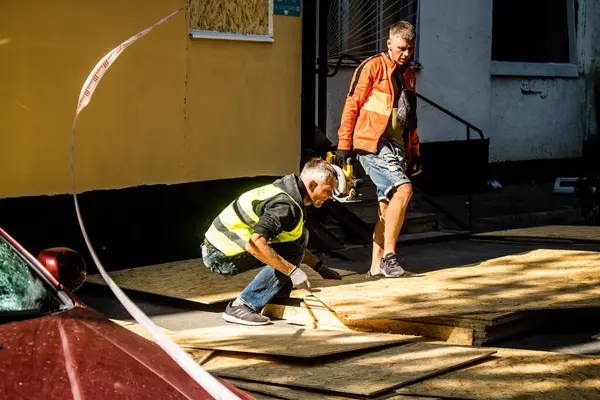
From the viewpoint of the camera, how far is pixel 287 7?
1049 centimetres

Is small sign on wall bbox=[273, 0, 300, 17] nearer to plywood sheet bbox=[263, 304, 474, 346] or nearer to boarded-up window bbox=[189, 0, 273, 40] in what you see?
boarded-up window bbox=[189, 0, 273, 40]

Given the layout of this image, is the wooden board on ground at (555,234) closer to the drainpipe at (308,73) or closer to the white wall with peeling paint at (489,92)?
the drainpipe at (308,73)

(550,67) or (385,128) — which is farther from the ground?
(550,67)


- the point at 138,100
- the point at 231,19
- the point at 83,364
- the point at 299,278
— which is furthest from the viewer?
the point at 231,19

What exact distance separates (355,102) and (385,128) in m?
0.32

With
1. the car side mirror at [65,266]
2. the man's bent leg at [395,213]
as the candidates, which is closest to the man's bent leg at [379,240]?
the man's bent leg at [395,213]

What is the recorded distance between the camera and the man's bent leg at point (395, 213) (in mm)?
8383

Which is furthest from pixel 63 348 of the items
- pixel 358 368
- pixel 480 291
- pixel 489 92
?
pixel 489 92

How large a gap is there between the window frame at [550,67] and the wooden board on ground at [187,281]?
857 cm

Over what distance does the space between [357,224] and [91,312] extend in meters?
7.48

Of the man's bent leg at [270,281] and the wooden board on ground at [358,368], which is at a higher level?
the man's bent leg at [270,281]

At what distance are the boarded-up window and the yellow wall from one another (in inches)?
4.0

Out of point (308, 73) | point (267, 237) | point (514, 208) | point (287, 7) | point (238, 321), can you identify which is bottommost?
point (514, 208)

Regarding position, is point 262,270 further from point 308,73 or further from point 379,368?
point 308,73
